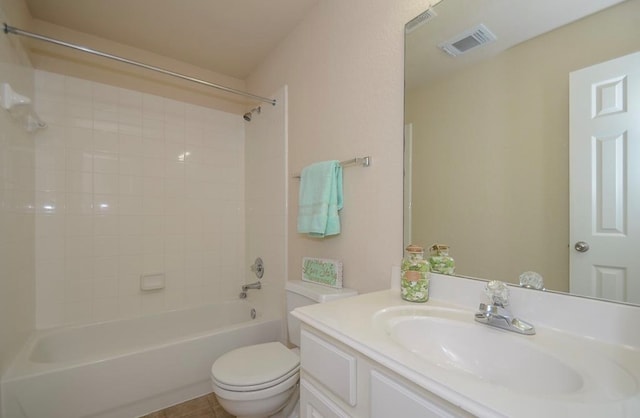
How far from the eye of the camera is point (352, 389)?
0.71 metres

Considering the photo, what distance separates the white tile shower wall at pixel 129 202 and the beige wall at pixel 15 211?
12cm

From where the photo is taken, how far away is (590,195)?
76cm

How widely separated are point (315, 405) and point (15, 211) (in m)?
1.84

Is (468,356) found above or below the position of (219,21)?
below

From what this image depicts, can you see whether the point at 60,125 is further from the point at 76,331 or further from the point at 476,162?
the point at 476,162

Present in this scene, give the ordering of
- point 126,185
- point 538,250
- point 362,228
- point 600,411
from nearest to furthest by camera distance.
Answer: point 600,411 → point 538,250 → point 362,228 → point 126,185

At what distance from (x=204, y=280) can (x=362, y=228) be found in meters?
1.71

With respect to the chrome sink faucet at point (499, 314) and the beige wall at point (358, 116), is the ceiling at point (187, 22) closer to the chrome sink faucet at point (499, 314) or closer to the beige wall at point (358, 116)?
the beige wall at point (358, 116)

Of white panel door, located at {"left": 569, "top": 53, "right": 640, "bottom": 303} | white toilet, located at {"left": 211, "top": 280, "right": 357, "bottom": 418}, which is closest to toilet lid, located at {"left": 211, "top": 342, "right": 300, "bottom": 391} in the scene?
white toilet, located at {"left": 211, "top": 280, "right": 357, "bottom": 418}

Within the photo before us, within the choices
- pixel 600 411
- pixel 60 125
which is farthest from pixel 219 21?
pixel 600 411

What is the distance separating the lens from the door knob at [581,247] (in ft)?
2.53

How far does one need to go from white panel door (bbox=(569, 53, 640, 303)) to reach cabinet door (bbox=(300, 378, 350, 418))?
733mm

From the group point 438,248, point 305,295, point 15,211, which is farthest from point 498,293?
point 15,211

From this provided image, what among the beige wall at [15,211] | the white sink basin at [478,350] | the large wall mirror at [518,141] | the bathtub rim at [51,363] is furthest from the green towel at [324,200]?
the beige wall at [15,211]
